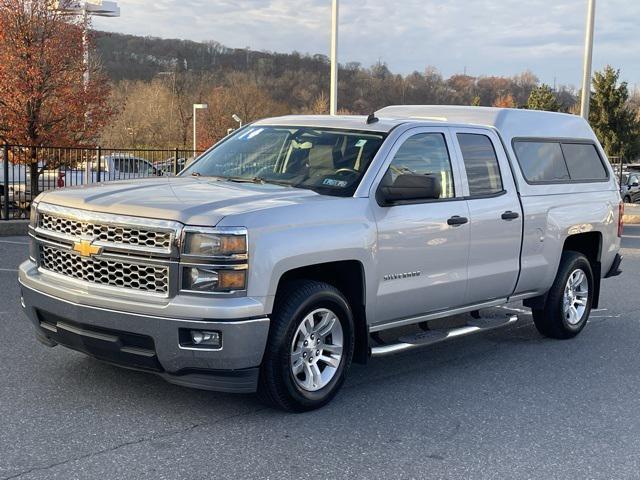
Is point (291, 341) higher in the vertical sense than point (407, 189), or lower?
lower

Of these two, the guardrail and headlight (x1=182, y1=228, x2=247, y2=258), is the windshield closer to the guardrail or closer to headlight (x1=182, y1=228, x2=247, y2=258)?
headlight (x1=182, y1=228, x2=247, y2=258)

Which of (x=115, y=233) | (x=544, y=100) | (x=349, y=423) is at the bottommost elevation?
(x=349, y=423)

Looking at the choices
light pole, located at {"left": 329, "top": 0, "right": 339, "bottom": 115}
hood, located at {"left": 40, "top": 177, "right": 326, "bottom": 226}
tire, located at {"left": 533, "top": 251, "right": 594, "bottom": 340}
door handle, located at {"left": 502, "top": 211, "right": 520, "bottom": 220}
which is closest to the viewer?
hood, located at {"left": 40, "top": 177, "right": 326, "bottom": 226}

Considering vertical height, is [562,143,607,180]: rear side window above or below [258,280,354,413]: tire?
above

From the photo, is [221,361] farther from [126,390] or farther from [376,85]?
[376,85]

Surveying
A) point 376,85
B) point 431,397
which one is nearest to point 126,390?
point 431,397

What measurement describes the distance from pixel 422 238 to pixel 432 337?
816 millimetres

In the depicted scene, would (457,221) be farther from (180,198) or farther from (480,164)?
(180,198)

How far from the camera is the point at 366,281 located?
533 centimetres

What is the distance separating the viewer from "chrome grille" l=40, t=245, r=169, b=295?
4.56 m

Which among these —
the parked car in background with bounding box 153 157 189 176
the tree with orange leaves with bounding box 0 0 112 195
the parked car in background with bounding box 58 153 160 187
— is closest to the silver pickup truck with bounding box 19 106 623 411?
the parked car in background with bounding box 58 153 160 187

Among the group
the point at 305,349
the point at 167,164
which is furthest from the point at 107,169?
the point at 305,349

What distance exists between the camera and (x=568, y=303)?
7.59 m

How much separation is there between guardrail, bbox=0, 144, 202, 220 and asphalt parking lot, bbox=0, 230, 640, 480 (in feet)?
31.3
